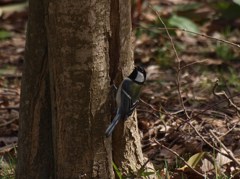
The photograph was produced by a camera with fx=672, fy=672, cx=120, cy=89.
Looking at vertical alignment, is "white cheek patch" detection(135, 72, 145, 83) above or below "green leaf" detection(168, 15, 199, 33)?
below

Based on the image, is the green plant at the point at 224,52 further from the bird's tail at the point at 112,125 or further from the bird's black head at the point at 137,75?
the bird's tail at the point at 112,125

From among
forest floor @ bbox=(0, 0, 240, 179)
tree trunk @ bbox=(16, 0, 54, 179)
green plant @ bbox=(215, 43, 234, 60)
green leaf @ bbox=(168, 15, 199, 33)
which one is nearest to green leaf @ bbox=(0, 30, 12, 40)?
forest floor @ bbox=(0, 0, 240, 179)

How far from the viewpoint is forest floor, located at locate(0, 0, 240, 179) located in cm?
393

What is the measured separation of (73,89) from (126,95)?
0.27 metres

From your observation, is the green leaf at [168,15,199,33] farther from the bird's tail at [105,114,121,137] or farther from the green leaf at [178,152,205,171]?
the bird's tail at [105,114,121,137]

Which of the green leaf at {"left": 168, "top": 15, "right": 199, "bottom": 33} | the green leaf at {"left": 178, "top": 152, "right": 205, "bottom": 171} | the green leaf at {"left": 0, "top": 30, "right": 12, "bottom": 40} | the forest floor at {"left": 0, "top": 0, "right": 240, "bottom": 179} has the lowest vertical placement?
the green leaf at {"left": 178, "top": 152, "right": 205, "bottom": 171}

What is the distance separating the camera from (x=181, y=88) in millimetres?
5539

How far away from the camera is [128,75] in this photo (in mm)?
3410

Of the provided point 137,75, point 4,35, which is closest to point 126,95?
point 137,75

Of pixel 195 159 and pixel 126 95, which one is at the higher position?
pixel 126 95

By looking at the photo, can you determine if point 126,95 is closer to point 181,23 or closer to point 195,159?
point 195,159

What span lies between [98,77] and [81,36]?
22cm

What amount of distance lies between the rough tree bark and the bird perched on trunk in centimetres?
6

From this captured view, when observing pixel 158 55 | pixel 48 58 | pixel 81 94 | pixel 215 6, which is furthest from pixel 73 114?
pixel 215 6
